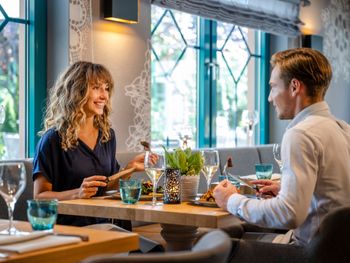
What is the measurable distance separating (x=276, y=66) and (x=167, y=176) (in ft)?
2.09

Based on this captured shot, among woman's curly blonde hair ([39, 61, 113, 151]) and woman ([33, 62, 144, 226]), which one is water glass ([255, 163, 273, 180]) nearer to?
woman ([33, 62, 144, 226])

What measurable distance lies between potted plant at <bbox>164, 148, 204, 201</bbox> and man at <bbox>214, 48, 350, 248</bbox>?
335 millimetres

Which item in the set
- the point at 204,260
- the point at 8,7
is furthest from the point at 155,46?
the point at 204,260

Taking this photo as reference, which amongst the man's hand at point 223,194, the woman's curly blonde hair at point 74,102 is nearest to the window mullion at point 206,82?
the woman's curly blonde hair at point 74,102

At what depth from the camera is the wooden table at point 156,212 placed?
8.30 feet

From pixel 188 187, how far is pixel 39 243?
122 cm

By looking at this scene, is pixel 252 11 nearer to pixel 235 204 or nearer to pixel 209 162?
pixel 209 162

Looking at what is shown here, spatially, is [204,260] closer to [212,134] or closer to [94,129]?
[94,129]

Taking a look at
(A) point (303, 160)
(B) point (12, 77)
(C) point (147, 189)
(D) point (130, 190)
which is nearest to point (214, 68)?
(B) point (12, 77)

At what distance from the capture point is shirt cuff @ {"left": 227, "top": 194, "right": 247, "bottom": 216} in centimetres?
252

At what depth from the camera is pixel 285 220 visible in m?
2.36

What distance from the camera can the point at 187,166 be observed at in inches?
120

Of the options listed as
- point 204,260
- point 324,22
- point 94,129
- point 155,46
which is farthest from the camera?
point 324,22

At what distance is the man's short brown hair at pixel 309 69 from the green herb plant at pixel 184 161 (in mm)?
611
